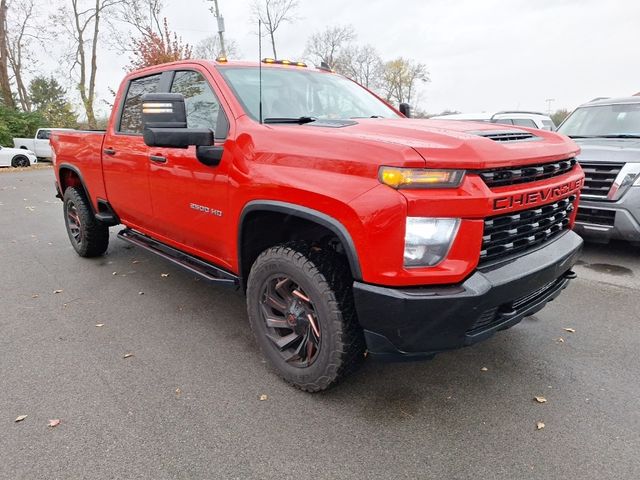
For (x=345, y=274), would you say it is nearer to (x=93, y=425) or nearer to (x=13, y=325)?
(x=93, y=425)

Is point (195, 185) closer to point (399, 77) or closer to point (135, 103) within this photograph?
point (135, 103)

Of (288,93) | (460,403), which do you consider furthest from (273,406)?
(288,93)

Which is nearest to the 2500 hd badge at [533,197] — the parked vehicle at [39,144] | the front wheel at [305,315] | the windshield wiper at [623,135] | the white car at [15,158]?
the front wheel at [305,315]

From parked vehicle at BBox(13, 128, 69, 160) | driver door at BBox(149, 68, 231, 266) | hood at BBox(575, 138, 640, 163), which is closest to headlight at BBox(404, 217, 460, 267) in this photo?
driver door at BBox(149, 68, 231, 266)

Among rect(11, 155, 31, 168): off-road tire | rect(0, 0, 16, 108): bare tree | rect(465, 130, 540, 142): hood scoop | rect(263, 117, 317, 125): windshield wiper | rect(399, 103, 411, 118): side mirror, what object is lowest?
rect(11, 155, 31, 168): off-road tire

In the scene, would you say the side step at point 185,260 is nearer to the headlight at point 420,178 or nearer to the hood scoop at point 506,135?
the headlight at point 420,178

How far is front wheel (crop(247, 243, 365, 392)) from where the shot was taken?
7.62 ft

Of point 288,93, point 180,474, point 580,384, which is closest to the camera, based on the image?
point 180,474

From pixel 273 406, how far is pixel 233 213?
1.17 m

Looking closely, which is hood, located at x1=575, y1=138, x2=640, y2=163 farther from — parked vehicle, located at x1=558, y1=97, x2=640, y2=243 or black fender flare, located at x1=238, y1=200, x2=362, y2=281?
black fender flare, located at x1=238, y1=200, x2=362, y2=281

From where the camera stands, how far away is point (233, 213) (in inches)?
110

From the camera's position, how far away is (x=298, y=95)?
3.23 meters

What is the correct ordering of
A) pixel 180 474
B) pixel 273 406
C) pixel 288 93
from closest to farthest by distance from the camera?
1. pixel 180 474
2. pixel 273 406
3. pixel 288 93

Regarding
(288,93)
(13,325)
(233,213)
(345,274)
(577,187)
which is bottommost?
(13,325)
